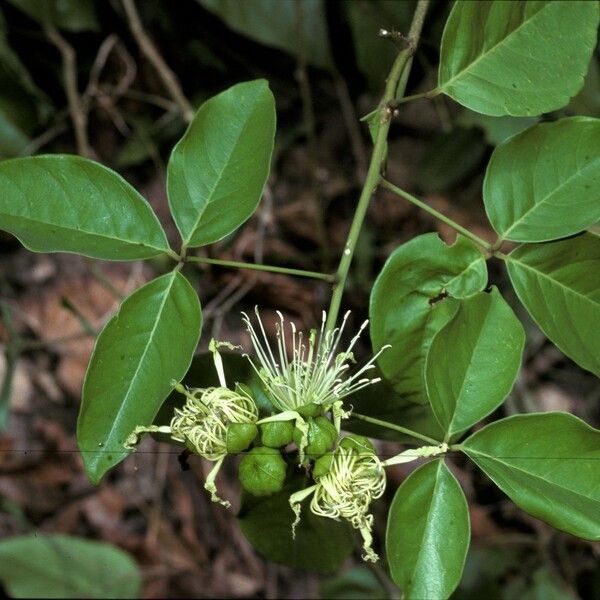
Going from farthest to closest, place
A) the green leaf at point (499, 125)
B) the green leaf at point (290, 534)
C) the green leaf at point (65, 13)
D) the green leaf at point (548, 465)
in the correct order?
the green leaf at point (65, 13) → the green leaf at point (499, 125) → the green leaf at point (290, 534) → the green leaf at point (548, 465)

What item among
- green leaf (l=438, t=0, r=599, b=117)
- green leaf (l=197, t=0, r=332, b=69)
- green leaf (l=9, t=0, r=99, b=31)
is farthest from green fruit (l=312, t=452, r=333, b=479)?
green leaf (l=9, t=0, r=99, b=31)

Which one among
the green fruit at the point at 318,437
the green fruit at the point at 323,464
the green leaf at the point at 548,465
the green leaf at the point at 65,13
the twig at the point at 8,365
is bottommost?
the twig at the point at 8,365

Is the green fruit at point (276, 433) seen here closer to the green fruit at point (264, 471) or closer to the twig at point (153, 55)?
the green fruit at point (264, 471)

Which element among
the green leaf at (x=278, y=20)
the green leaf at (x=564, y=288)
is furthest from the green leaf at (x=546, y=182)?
the green leaf at (x=278, y=20)

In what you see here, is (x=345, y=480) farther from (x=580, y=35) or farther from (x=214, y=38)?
(x=214, y=38)

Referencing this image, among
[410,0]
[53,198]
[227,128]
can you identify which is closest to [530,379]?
[410,0]

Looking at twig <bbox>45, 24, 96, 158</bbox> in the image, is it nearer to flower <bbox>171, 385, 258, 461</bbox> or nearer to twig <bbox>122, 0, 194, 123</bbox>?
twig <bbox>122, 0, 194, 123</bbox>
